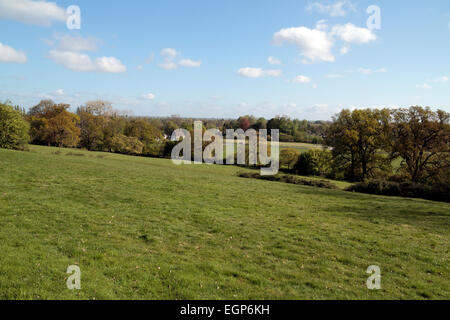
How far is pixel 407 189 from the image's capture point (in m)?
25.3

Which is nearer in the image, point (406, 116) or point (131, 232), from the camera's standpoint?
point (131, 232)

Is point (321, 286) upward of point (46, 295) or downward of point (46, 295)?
downward

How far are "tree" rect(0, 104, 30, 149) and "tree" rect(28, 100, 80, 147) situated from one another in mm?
18883

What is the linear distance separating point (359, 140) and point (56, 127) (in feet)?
219

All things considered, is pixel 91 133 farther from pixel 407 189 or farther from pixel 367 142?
pixel 407 189

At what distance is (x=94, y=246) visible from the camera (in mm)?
7996

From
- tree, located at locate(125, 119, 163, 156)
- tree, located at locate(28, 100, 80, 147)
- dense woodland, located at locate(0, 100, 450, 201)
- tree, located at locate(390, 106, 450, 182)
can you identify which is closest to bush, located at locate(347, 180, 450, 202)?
dense woodland, located at locate(0, 100, 450, 201)

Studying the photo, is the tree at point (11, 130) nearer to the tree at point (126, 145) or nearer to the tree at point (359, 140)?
the tree at point (126, 145)

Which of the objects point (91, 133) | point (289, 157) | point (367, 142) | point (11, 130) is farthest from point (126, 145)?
point (367, 142)

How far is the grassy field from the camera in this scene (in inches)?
241
